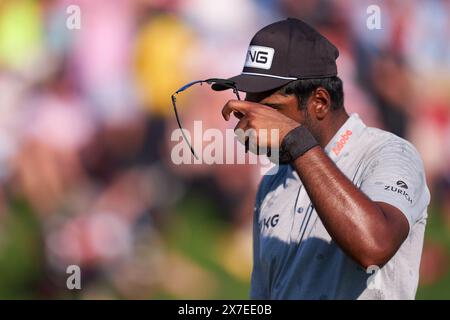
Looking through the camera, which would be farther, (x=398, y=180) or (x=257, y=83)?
(x=257, y=83)

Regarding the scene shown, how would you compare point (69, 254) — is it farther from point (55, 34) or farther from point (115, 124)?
point (55, 34)

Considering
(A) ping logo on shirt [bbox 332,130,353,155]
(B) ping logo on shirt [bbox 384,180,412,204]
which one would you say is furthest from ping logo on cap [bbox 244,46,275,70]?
(B) ping logo on shirt [bbox 384,180,412,204]

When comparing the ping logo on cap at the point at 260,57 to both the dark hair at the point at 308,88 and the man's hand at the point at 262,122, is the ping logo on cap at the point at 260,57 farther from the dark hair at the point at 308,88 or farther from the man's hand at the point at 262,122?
the man's hand at the point at 262,122

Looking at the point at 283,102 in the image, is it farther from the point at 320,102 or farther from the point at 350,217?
the point at 350,217

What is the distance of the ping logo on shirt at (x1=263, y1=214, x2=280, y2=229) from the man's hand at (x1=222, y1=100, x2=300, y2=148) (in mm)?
555

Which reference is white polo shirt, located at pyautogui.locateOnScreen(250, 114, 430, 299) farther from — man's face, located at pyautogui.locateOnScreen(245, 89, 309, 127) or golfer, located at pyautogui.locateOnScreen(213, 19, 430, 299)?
man's face, located at pyautogui.locateOnScreen(245, 89, 309, 127)

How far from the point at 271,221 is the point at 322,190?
673 millimetres

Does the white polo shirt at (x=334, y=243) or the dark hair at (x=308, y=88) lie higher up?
the dark hair at (x=308, y=88)

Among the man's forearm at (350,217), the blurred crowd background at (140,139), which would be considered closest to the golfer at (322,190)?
the man's forearm at (350,217)

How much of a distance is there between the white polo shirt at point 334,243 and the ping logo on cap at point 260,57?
1.04ft

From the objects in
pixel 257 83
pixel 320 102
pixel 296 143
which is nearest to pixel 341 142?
pixel 320 102

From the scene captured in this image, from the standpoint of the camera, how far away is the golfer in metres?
1.88

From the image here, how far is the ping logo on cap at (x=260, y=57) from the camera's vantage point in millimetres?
Result: 2459

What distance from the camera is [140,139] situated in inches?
199
